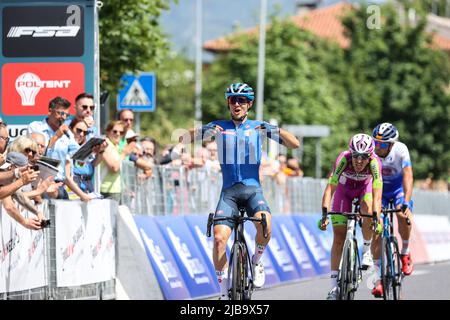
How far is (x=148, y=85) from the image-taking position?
2339 centimetres

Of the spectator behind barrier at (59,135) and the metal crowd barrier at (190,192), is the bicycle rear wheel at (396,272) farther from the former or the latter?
the metal crowd barrier at (190,192)

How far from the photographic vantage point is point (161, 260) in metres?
17.3

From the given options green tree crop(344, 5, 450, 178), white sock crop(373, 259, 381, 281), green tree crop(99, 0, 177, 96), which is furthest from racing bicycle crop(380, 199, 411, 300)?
green tree crop(344, 5, 450, 178)

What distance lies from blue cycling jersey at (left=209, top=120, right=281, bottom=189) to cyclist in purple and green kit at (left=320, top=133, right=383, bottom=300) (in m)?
1.00

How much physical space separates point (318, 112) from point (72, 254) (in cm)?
4076

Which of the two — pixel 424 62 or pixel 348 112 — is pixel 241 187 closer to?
pixel 348 112

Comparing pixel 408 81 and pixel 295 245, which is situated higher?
pixel 408 81

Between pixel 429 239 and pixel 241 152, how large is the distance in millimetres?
18632

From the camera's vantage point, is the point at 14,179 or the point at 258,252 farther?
the point at 258,252

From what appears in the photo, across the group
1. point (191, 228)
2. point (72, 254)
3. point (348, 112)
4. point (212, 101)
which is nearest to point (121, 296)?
point (72, 254)

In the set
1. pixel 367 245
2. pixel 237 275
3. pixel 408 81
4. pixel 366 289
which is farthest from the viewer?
pixel 408 81

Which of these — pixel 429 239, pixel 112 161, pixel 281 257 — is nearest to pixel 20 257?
pixel 112 161

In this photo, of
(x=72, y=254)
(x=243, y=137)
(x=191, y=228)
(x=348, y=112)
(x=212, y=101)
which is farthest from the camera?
(x=348, y=112)

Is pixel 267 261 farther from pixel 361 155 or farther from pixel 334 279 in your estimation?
pixel 361 155
